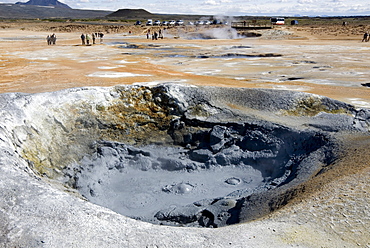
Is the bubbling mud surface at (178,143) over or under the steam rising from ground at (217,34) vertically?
under

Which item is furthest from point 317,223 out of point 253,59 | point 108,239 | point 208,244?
point 253,59

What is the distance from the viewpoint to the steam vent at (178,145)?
474cm

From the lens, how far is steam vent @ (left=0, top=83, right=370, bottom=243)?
4738 mm

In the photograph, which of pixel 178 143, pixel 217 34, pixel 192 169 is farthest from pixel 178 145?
pixel 217 34

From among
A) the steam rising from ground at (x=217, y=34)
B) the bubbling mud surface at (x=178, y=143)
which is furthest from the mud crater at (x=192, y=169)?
the steam rising from ground at (x=217, y=34)

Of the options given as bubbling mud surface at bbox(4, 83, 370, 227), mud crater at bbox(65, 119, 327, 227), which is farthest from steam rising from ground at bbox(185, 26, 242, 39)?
mud crater at bbox(65, 119, 327, 227)

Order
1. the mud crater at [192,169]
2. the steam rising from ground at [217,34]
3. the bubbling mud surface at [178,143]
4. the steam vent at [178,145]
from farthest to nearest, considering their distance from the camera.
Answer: the steam rising from ground at [217,34] < the mud crater at [192,169] < the bubbling mud surface at [178,143] < the steam vent at [178,145]

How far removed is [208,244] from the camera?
2.64m

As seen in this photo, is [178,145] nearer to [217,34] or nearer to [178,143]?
[178,143]

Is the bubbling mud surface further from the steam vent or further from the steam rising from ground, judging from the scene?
the steam rising from ground

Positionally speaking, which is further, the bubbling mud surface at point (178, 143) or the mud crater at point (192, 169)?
the mud crater at point (192, 169)

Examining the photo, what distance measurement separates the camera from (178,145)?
6.55 meters

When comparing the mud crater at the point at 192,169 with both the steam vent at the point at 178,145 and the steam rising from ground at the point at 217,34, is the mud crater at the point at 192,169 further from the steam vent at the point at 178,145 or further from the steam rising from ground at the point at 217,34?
the steam rising from ground at the point at 217,34

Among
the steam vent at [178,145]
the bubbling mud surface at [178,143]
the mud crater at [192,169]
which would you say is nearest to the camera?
the steam vent at [178,145]
